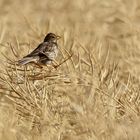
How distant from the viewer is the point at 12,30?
14.2 metres

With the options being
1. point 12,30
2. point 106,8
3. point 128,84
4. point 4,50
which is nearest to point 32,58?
point 128,84

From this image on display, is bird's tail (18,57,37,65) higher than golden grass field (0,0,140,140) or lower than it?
higher

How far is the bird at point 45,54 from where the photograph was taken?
882 centimetres

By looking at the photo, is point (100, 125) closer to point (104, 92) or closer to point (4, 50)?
point (104, 92)

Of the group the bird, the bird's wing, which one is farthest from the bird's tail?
the bird's wing

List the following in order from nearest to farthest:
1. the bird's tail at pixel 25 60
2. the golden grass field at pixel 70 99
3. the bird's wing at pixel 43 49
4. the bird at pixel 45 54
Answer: the golden grass field at pixel 70 99
the bird's tail at pixel 25 60
the bird at pixel 45 54
the bird's wing at pixel 43 49

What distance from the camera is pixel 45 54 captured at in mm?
9078

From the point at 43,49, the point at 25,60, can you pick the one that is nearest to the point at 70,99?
the point at 25,60

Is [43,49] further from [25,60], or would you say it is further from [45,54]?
[25,60]

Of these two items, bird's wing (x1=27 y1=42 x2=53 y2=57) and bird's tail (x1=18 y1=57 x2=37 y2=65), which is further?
bird's wing (x1=27 y1=42 x2=53 y2=57)

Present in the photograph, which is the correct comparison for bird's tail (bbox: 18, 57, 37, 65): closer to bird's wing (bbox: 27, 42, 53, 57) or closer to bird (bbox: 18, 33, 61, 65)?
bird (bbox: 18, 33, 61, 65)

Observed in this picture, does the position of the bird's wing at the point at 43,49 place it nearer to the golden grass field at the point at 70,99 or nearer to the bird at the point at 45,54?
the bird at the point at 45,54

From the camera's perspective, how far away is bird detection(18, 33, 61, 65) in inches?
347

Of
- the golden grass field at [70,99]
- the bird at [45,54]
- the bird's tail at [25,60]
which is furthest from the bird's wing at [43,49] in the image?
the bird's tail at [25,60]
